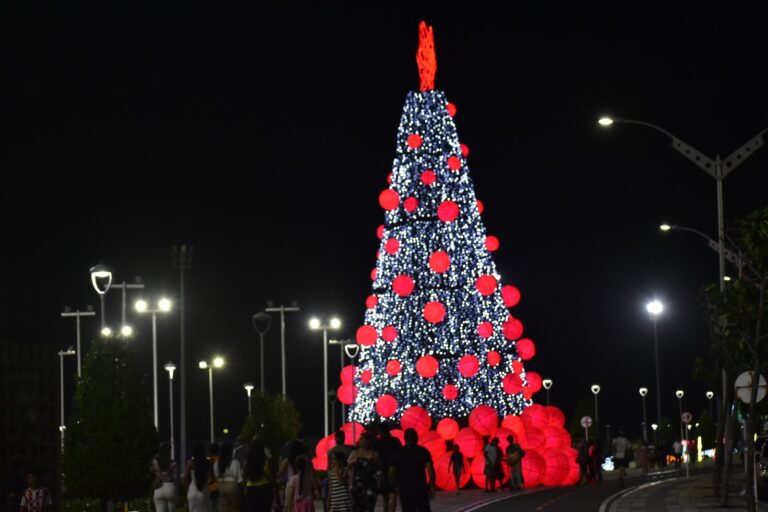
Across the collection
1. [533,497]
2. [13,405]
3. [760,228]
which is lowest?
[533,497]

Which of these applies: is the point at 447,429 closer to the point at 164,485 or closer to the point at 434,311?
the point at 434,311

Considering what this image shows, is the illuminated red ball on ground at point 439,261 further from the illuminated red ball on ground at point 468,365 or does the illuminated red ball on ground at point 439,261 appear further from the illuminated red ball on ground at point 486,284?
the illuminated red ball on ground at point 468,365

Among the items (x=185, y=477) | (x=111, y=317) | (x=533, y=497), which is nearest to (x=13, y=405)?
(x=185, y=477)

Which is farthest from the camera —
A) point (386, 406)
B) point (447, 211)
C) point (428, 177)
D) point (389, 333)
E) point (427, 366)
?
point (428, 177)

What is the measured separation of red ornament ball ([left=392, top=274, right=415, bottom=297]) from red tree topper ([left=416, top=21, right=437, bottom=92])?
306 inches

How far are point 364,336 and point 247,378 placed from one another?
48236 millimetres

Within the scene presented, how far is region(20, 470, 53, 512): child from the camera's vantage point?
1850 centimetres

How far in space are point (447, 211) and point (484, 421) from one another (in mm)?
6748

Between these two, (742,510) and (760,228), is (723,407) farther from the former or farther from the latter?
(760,228)

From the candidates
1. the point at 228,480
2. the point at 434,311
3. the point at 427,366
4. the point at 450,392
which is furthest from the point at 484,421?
the point at 228,480

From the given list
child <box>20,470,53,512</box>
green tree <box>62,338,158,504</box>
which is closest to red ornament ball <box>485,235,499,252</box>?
green tree <box>62,338,158,504</box>

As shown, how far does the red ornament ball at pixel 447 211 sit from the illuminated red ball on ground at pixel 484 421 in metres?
6.23

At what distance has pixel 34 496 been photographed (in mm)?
18547

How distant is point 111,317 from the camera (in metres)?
108
